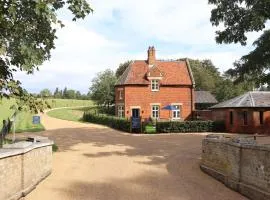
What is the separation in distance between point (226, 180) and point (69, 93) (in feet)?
453

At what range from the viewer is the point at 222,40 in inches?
899

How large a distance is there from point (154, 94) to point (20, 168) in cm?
3522

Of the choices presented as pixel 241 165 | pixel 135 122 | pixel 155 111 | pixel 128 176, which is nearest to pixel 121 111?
pixel 155 111

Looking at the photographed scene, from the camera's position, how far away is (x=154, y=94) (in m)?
46.6

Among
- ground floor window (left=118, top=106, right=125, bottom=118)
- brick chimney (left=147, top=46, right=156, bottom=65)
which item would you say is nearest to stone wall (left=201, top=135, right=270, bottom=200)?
ground floor window (left=118, top=106, right=125, bottom=118)

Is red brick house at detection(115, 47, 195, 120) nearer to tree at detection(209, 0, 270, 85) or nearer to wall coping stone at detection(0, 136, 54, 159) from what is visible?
tree at detection(209, 0, 270, 85)

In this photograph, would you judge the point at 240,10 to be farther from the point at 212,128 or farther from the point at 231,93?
the point at 231,93

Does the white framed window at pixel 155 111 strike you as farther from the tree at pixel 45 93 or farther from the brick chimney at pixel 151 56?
the tree at pixel 45 93

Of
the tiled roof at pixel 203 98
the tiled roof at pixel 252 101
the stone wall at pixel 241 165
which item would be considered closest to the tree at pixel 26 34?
the stone wall at pixel 241 165

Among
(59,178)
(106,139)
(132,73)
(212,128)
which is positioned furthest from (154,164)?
(132,73)

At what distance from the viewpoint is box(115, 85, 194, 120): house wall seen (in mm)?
46312

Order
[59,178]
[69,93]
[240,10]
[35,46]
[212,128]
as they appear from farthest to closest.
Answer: [69,93] → [212,128] → [240,10] → [35,46] → [59,178]

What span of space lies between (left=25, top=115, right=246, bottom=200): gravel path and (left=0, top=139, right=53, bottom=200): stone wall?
41 cm

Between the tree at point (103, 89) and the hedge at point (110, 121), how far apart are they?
1026 centimetres
